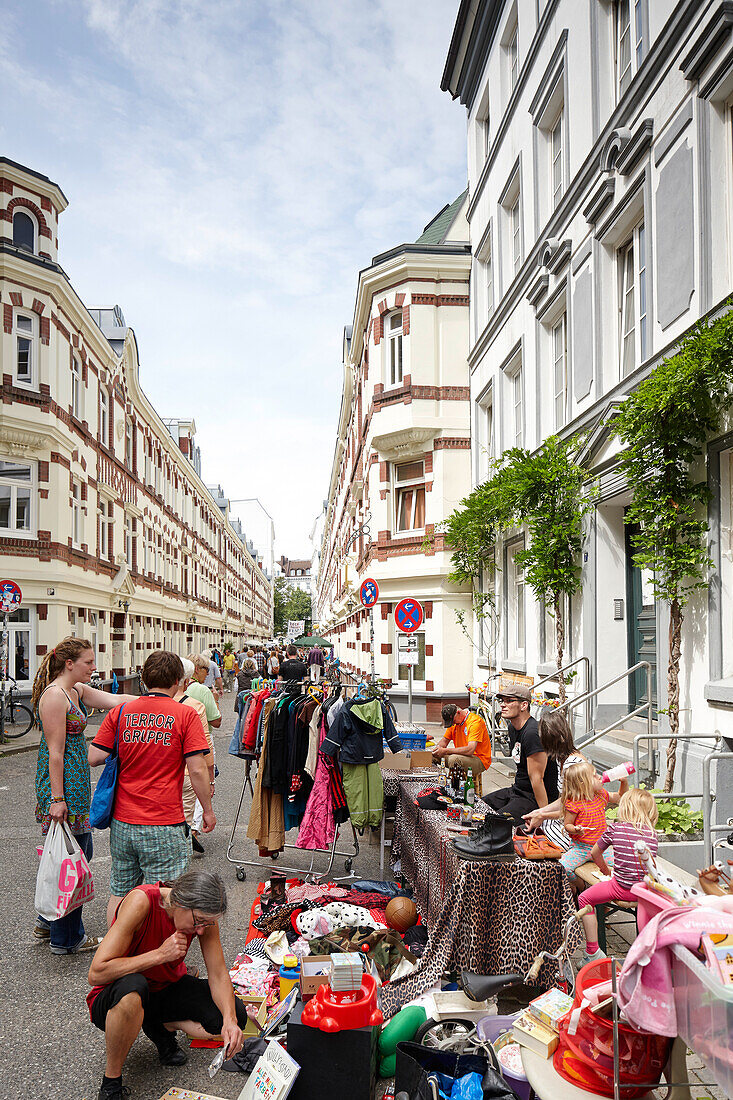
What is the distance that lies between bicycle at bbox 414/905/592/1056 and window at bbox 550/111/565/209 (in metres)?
11.3

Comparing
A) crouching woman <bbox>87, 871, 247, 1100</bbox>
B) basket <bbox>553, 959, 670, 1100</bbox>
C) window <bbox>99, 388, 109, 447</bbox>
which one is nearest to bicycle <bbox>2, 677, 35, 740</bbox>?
window <bbox>99, 388, 109, 447</bbox>

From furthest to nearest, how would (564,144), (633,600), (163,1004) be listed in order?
(564,144), (633,600), (163,1004)

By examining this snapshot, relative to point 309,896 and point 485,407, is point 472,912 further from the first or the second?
point 485,407

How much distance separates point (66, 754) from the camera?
5.70 metres

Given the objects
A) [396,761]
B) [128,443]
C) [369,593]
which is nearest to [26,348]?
[128,443]

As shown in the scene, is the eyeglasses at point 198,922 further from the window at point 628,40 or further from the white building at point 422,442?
the white building at point 422,442

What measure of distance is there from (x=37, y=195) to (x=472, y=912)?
78.8ft

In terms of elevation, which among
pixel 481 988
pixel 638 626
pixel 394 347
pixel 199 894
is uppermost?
pixel 394 347

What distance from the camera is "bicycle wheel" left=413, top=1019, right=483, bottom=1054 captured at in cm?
373

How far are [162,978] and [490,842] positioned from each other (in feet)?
6.40

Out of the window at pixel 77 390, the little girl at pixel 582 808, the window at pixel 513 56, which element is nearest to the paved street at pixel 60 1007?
the little girl at pixel 582 808

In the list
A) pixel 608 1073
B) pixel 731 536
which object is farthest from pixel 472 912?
pixel 731 536

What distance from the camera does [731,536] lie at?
698cm

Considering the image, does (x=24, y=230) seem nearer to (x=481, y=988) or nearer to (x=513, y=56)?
(x=513, y=56)
